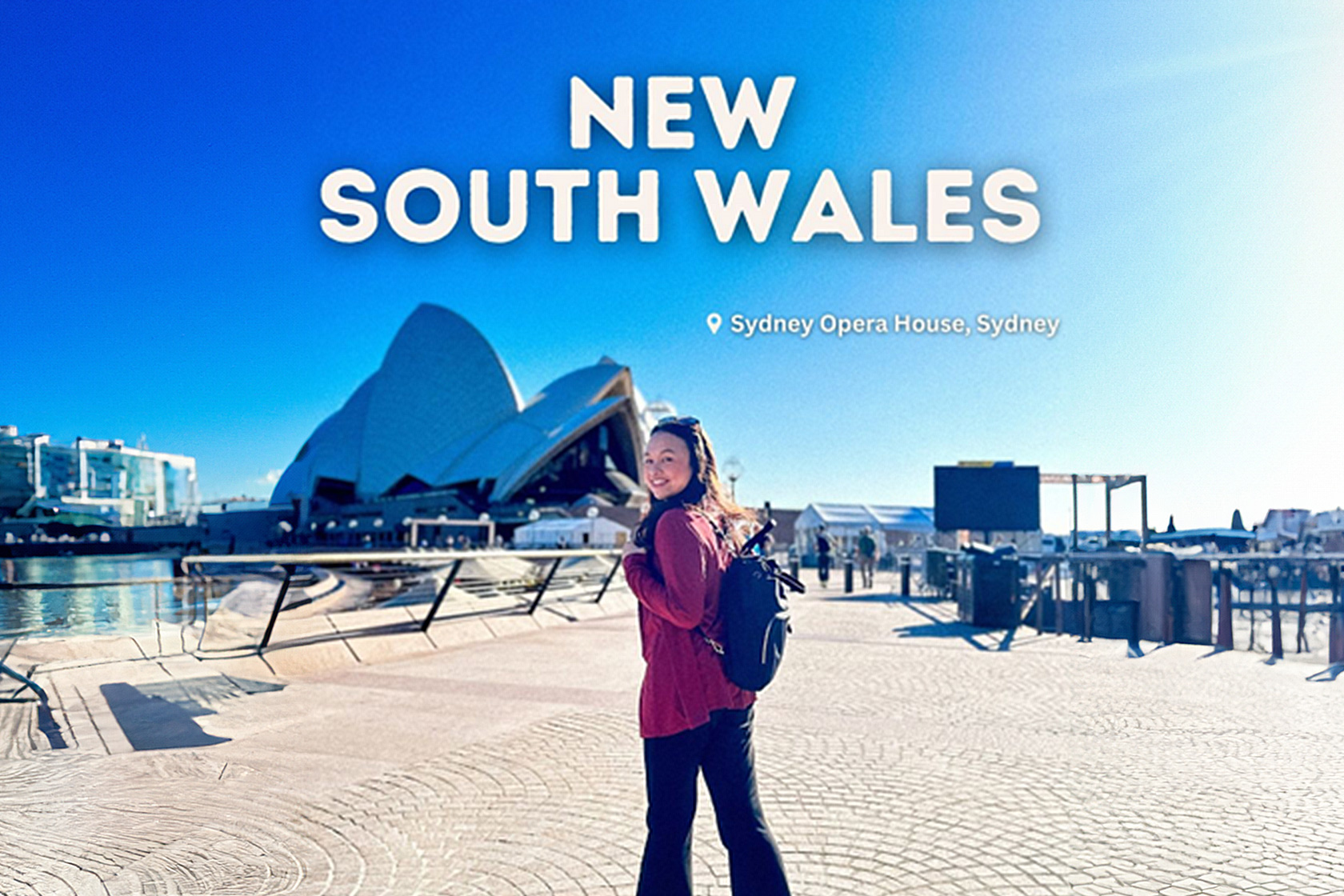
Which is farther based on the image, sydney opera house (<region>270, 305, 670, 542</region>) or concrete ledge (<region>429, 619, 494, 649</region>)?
sydney opera house (<region>270, 305, 670, 542</region>)

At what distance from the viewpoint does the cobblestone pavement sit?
289 centimetres

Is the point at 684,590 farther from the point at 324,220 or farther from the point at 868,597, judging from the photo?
the point at 868,597

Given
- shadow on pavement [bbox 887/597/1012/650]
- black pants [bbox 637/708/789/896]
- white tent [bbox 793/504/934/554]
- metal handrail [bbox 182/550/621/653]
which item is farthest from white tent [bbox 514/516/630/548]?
black pants [bbox 637/708/789/896]

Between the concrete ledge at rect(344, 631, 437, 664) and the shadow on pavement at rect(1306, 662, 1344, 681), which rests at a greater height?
the concrete ledge at rect(344, 631, 437, 664)

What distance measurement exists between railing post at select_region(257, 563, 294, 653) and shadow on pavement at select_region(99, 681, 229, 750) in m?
1.21

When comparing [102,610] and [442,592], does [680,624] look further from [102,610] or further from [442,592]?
[102,610]

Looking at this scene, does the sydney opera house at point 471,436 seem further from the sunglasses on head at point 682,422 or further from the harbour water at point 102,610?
the sunglasses on head at point 682,422

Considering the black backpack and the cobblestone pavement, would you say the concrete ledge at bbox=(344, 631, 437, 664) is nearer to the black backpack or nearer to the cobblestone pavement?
the cobblestone pavement

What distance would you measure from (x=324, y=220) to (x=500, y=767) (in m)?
4.56

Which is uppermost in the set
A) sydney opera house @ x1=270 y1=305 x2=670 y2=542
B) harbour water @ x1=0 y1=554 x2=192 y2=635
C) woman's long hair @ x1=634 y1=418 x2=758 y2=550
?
sydney opera house @ x1=270 y1=305 x2=670 y2=542

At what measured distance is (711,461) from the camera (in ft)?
8.02

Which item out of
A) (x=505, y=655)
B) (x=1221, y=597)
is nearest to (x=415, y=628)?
(x=505, y=655)

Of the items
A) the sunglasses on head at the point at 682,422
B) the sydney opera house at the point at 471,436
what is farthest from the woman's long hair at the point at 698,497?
the sydney opera house at the point at 471,436

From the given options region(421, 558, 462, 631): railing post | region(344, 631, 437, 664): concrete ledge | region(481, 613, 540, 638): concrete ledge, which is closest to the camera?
region(344, 631, 437, 664): concrete ledge
